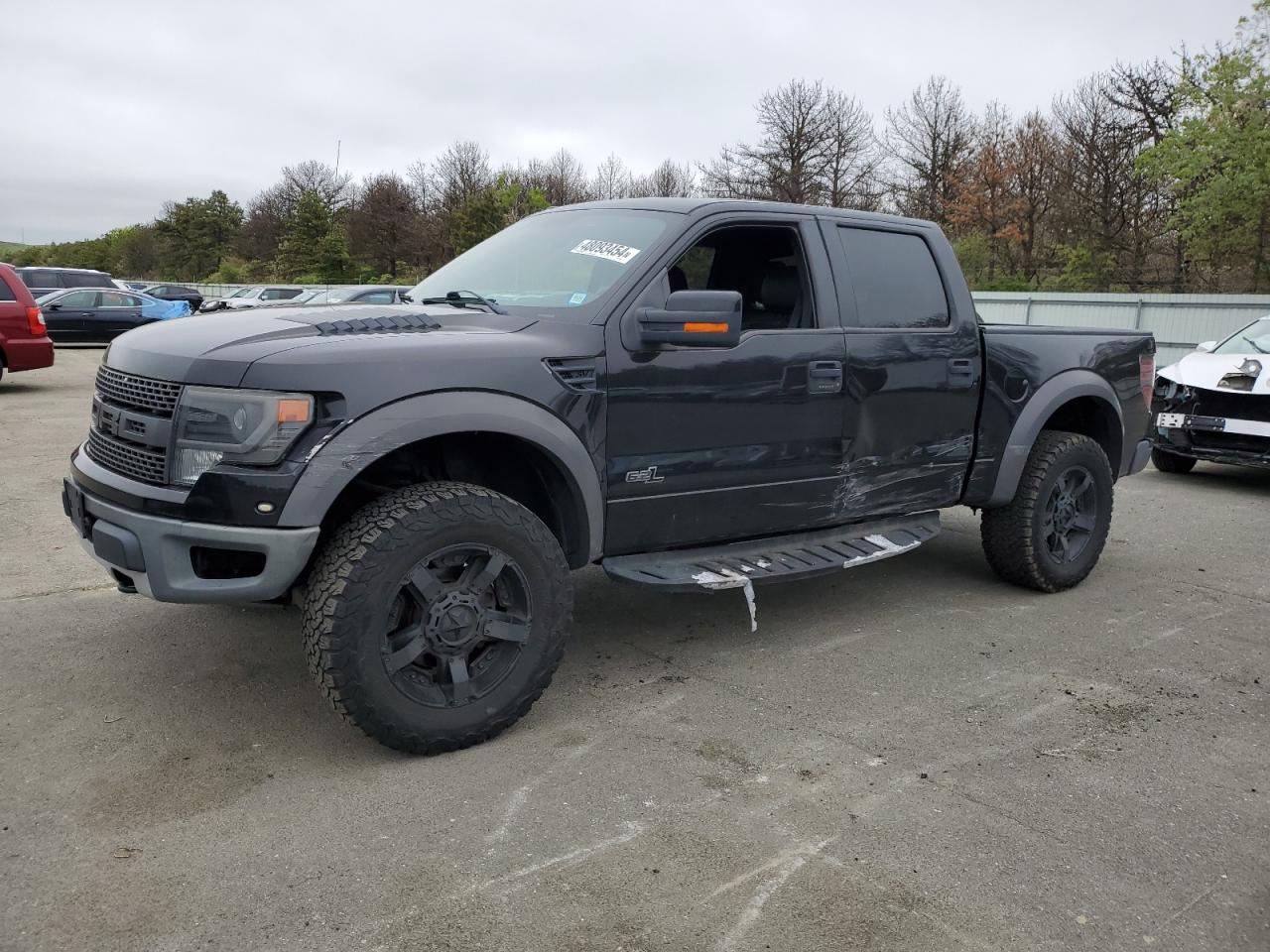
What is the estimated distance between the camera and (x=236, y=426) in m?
3.15

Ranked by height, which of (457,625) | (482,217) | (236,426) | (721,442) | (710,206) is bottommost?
(457,625)

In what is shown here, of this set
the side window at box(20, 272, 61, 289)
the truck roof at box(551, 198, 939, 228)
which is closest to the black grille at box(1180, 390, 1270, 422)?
the truck roof at box(551, 198, 939, 228)

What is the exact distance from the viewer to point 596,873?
2.79 m

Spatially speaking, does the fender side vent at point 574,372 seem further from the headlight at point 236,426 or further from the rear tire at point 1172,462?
the rear tire at point 1172,462

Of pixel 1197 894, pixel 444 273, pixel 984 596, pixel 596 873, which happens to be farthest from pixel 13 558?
pixel 1197 894

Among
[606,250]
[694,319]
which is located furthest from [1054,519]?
[606,250]

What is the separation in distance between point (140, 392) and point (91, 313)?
69.3 feet

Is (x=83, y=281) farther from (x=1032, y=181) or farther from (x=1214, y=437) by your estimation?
(x=1032, y=181)

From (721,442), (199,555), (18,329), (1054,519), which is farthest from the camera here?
(18,329)

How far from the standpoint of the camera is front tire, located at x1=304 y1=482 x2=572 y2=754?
321 cm

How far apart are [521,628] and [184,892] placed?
130cm

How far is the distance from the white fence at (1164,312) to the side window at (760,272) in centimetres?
1602

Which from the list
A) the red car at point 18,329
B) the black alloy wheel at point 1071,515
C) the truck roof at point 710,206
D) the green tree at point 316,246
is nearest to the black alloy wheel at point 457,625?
the truck roof at point 710,206

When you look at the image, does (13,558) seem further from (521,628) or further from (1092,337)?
(1092,337)
